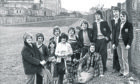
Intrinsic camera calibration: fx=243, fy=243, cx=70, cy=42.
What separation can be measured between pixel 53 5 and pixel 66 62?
75.1 meters

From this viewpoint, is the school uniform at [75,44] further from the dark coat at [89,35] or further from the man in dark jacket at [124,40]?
the man in dark jacket at [124,40]

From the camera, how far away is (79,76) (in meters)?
6.64

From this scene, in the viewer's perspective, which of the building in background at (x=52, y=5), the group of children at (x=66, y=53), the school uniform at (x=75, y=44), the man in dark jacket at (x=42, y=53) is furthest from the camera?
the building in background at (x=52, y=5)

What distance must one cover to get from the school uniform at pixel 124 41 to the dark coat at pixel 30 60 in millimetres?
2774

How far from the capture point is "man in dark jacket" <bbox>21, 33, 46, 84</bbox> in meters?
5.08

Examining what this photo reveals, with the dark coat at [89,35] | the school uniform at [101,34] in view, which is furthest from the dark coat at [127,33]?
the dark coat at [89,35]

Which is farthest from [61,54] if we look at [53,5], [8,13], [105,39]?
[53,5]

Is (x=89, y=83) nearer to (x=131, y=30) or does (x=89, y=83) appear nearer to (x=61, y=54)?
(x=61, y=54)

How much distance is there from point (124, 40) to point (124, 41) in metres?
0.03

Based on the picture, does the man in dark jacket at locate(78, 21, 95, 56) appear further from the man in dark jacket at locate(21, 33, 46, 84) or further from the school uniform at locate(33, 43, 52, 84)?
the man in dark jacket at locate(21, 33, 46, 84)

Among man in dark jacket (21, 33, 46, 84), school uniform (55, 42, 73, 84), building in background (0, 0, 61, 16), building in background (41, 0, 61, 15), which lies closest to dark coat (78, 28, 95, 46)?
school uniform (55, 42, 73, 84)

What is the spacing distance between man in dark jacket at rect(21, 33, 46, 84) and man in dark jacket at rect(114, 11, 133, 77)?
2.75 metres

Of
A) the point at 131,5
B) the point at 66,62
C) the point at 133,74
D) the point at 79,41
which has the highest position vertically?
the point at 131,5

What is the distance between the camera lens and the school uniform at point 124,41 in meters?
6.83
